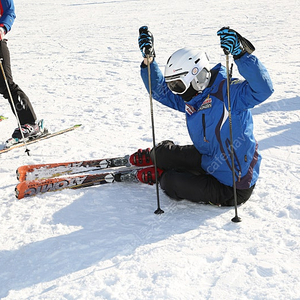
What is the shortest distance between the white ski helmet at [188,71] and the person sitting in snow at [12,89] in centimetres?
252

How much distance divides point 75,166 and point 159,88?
4.26 feet

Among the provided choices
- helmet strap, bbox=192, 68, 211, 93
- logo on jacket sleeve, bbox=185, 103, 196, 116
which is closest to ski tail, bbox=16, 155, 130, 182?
logo on jacket sleeve, bbox=185, 103, 196, 116

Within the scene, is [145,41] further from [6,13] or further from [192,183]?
[6,13]

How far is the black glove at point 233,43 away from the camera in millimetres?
2783

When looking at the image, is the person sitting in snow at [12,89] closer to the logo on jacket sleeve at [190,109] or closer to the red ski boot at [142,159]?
the red ski boot at [142,159]

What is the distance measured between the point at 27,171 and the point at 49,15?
1775 centimetres

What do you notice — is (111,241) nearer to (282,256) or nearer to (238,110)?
(282,256)

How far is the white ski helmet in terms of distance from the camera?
3256mm

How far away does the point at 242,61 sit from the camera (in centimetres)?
288

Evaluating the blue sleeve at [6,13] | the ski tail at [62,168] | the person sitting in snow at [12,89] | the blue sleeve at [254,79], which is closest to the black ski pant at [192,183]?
the ski tail at [62,168]

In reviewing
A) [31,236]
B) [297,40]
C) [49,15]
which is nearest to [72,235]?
[31,236]

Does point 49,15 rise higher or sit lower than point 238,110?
higher

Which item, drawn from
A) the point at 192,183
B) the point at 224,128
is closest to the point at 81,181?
the point at 192,183

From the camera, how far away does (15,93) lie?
503 centimetres
